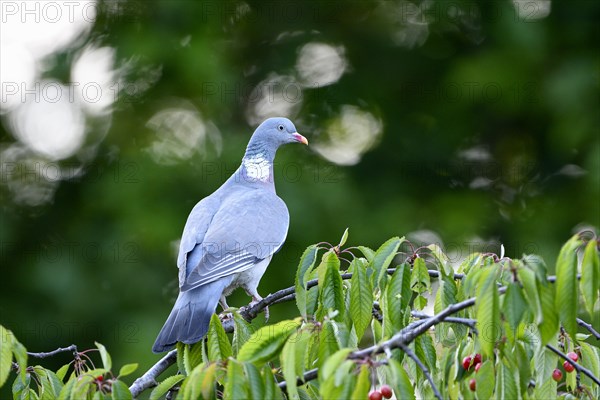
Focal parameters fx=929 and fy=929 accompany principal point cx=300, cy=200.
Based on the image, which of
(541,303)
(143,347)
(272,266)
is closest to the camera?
(541,303)

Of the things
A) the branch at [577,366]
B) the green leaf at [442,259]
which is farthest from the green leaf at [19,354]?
the branch at [577,366]

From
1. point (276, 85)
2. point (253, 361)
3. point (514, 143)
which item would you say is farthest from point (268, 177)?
point (514, 143)

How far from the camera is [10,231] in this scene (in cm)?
865

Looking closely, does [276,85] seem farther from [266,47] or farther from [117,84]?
[117,84]

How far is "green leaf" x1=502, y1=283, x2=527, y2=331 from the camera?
2.42m

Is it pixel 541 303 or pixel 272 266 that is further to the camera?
pixel 272 266

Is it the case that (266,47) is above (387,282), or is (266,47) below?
above

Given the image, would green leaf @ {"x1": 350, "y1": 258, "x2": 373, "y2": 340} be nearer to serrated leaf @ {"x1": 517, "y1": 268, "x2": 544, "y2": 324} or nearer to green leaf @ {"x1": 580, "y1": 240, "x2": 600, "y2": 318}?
serrated leaf @ {"x1": 517, "y1": 268, "x2": 544, "y2": 324}

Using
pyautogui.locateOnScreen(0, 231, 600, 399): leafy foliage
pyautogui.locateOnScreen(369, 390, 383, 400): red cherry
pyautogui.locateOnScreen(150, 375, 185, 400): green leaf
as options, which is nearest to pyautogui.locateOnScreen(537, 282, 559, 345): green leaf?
pyautogui.locateOnScreen(0, 231, 600, 399): leafy foliage

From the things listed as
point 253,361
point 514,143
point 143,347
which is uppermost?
point 253,361

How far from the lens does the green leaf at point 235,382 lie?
2359 millimetres

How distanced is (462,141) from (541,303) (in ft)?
22.6

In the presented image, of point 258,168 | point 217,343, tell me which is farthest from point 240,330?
point 258,168

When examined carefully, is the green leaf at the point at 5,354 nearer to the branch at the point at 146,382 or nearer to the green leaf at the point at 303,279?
the branch at the point at 146,382
